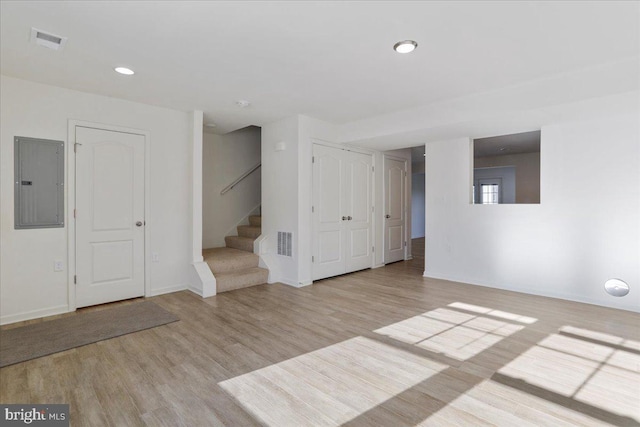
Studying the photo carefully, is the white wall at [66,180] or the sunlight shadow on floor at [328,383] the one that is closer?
the sunlight shadow on floor at [328,383]

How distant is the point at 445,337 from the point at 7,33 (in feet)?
14.2

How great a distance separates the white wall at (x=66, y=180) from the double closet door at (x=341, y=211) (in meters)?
1.92

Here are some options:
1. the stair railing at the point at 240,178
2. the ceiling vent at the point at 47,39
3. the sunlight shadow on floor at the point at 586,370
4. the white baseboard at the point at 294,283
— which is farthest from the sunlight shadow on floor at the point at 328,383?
the stair railing at the point at 240,178

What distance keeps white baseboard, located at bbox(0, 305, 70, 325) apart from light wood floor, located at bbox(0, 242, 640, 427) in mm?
1260

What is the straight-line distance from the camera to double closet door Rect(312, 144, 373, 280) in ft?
17.0

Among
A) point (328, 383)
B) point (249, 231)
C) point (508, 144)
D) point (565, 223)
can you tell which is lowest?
point (328, 383)

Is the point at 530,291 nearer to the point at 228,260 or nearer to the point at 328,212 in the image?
the point at 328,212

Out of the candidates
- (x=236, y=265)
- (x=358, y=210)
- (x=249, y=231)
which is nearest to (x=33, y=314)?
(x=236, y=265)

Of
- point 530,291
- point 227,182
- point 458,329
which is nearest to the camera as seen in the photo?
point 458,329

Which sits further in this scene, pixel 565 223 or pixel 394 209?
pixel 394 209

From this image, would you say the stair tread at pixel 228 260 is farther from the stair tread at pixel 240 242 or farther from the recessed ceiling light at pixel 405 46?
the recessed ceiling light at pixel 405 46

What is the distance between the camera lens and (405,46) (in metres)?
2.70

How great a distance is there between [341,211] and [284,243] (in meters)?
1.13

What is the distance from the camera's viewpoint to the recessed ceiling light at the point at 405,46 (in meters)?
2.65
